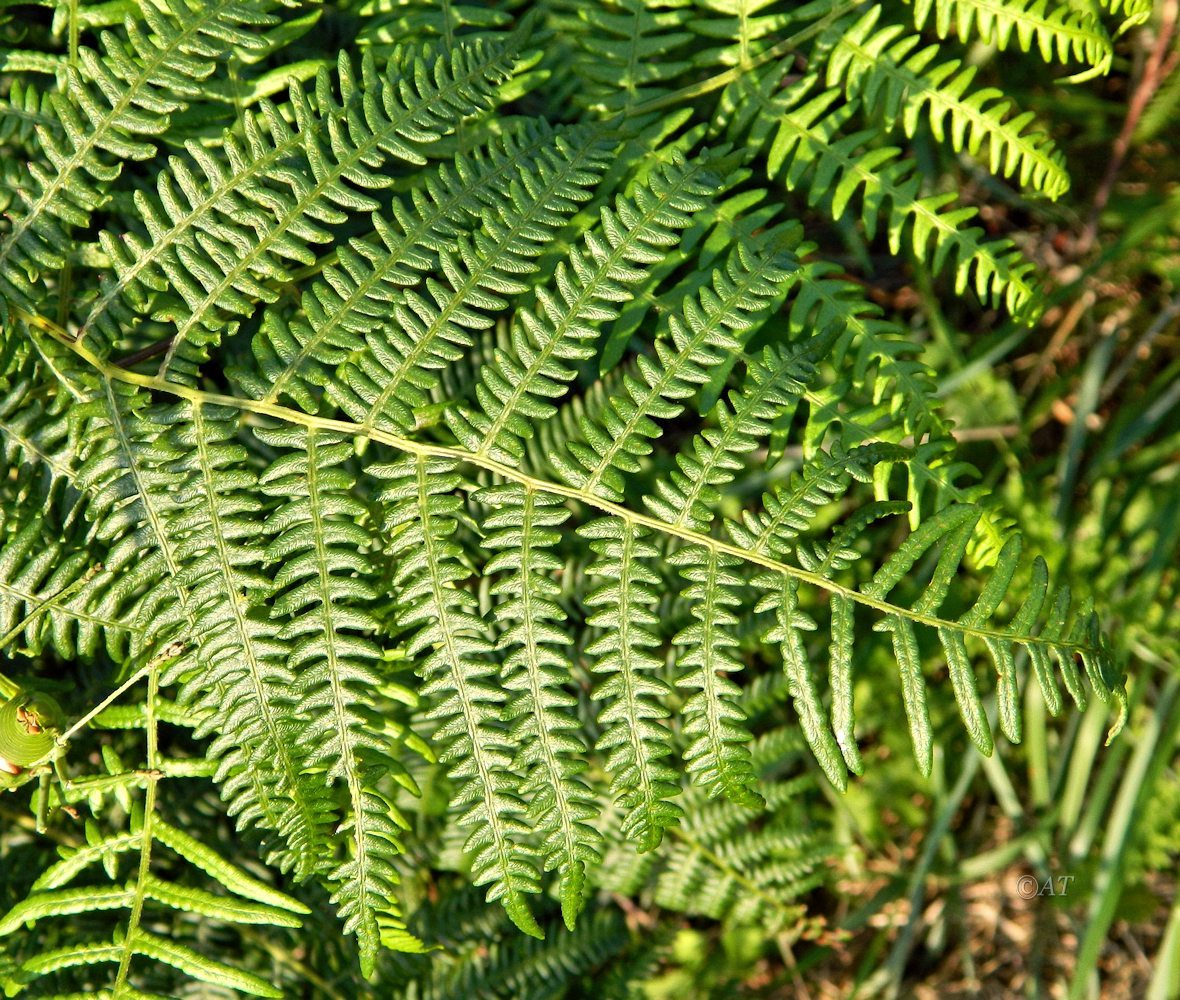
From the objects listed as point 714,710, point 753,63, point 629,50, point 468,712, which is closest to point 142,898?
point 468,712

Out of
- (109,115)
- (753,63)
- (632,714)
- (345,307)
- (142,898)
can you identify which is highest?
(753,63)

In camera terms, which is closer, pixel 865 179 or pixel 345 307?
pixel 345 307

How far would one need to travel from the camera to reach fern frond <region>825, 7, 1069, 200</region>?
2.05 metres

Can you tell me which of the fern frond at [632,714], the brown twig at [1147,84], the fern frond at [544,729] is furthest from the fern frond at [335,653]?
the brown twig at [1147,84]

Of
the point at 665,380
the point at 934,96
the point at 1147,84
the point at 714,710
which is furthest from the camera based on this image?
the point at 1147,84

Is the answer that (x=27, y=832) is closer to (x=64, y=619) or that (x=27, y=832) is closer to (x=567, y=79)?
(x=64, y=619)

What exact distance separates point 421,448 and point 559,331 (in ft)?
1.02

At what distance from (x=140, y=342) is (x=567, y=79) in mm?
1142

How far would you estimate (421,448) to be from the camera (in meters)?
1.71

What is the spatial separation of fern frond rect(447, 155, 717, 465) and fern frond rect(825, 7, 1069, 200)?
24.9 inches

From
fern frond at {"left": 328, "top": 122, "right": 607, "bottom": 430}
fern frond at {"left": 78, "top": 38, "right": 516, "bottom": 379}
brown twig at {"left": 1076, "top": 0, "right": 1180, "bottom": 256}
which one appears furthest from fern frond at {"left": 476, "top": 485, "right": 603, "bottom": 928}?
brown twig at {"left": 1076, "top": 0, "right": 1180, "bottom": 256}

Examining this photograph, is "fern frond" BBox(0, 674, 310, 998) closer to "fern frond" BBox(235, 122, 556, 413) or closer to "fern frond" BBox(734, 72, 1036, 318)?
"fern frond" BBox(235, 122, 556, 413)

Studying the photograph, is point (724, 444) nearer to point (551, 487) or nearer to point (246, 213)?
point (551, 487)

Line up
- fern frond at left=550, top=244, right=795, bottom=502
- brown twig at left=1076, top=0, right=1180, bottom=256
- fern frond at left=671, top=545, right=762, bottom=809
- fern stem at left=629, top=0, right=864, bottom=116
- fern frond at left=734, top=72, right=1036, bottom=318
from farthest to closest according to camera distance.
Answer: brown twig at left=1076, top=0, right=1180, bottom=256 < fern stem at left=629, top=0, right=864, bottom=116 < fern frond at left=734, top=72, right=1036, bottom=318 < fern frond at left=550, top=244, right=795, bottom=502 < fern frond at left=671, top=545, right=762, bottom=809
